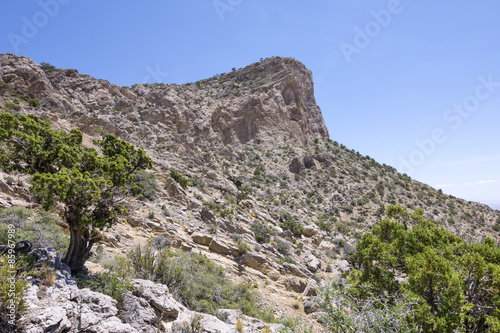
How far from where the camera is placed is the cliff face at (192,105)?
26.7m

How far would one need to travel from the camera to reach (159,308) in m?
5.95

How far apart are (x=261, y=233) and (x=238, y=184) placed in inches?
437

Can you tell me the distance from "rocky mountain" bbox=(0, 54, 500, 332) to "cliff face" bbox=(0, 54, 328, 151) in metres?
0.21

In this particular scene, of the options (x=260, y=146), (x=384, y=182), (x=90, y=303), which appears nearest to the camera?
(x=90, y=303)

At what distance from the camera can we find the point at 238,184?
28.8 meters

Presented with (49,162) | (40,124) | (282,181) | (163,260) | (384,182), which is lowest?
(163,260)

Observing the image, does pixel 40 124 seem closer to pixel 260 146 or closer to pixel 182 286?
pixel 182 286

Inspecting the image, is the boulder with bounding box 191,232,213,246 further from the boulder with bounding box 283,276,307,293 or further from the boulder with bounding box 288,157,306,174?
the boulder with bounding box 288,157,306,174

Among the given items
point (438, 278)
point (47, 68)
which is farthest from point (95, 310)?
point (47, 68)

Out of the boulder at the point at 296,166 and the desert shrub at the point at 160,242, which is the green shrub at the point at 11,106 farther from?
the boulder at the point at 296,166

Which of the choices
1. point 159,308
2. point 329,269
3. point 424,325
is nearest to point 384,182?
point 329,269

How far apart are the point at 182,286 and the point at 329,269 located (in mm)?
12880

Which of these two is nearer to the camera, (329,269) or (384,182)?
(329,269)

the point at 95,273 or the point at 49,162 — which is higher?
the point at 49,162
